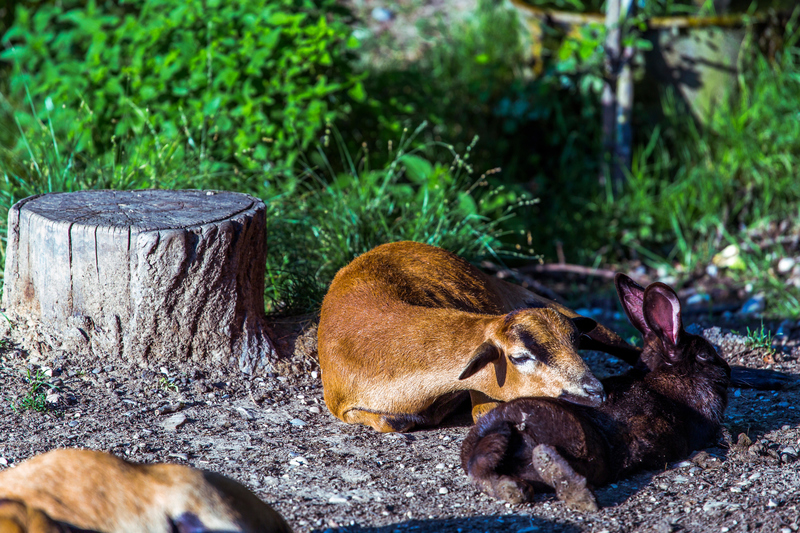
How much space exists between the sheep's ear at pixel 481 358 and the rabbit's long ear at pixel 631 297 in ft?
2.92

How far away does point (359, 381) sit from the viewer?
11.4ft

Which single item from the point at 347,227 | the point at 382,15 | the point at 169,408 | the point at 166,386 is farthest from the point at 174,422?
the point at 382,15

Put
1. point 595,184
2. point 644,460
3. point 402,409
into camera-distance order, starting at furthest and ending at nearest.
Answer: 1. point 595,184
2. point 402,409
3. point 644,460

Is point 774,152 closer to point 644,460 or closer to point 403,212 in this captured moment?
point 403,212

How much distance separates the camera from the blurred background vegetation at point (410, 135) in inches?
203

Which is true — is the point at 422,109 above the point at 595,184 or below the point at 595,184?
above

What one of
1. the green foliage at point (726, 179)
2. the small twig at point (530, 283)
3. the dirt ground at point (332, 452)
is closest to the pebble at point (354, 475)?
the dirt ground at point (332, 452)

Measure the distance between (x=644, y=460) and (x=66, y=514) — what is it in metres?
2.12

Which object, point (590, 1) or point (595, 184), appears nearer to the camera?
point (595, 184)

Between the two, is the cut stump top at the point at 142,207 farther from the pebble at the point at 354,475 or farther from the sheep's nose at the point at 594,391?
the sheep's nose at the point at 594,391

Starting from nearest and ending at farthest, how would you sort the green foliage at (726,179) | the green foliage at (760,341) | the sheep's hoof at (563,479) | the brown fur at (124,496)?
the brown fur at (124,496) < the sheep's hoof at (563,479) < the green foliage at (760,341) < the green foliage at (726,179)

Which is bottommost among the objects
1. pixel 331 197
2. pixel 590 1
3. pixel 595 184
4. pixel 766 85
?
pixel 595 184

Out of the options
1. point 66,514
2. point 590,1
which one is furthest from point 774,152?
point 66,514

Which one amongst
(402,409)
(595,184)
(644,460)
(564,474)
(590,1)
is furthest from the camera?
(590,1)
